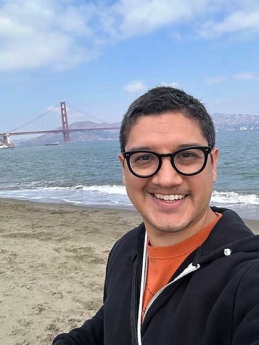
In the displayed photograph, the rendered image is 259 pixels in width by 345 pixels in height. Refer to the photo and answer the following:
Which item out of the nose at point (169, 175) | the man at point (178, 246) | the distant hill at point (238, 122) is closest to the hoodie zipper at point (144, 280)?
the man at point (178, 246)

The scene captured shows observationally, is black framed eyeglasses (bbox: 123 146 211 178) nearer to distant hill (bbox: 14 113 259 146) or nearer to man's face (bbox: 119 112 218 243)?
man's face (bbox: 119 112 218 243)

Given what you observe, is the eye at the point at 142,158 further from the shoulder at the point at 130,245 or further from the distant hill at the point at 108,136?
the distant hill at the point at 108,136

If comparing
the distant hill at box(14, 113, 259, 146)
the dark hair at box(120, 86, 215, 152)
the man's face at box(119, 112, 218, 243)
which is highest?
the distant hill at box(14, 113, 259, 146)

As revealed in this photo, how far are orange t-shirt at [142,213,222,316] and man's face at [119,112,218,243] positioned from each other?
0.03 m

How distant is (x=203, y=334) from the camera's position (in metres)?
0.99

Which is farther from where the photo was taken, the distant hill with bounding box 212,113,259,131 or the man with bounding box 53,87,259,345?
the distant hill with bounding box 212,113,259,131

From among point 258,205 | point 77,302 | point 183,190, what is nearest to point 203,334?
point 183,190

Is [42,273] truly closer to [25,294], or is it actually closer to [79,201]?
[25,294]

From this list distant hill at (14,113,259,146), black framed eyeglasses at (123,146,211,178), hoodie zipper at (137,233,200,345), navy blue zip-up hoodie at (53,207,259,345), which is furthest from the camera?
distant hill at (14,113,259,146)

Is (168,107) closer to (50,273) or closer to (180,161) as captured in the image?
(180,161)

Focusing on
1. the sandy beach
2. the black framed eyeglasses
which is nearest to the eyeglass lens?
the black framed eyeglasses

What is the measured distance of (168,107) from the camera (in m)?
1.23

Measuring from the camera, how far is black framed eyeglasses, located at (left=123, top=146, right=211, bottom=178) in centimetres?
119

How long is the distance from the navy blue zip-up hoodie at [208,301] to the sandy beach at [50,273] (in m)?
2.02
